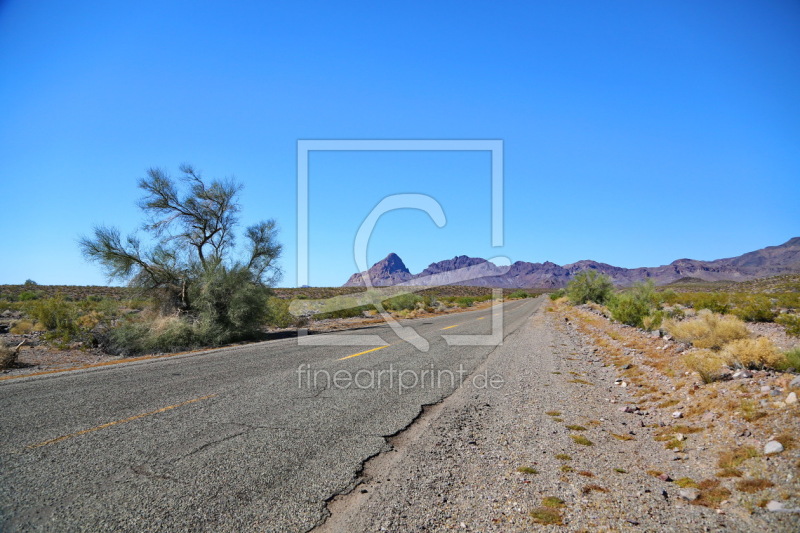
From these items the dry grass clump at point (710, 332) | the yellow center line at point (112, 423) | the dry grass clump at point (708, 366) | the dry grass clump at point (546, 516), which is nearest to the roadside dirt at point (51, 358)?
the yellow center line at point (112, 423)

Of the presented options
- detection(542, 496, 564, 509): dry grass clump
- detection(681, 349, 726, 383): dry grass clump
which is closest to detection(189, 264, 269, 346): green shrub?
detection(542, 496, 564, 509): dry grass clump

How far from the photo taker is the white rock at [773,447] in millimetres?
4277

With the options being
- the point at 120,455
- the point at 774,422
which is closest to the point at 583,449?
the point at 774,422

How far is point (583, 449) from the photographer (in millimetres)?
5184

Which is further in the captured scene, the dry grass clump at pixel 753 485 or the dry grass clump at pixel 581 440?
the dry grass clump at pixel 581 440

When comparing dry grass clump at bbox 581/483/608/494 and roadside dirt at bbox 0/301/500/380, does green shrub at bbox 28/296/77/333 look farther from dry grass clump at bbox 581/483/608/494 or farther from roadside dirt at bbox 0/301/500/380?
dry grass clump at bbox 581/483/608/494

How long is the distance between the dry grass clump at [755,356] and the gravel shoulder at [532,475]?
182 cm

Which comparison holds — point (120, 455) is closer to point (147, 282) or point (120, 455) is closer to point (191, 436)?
point (191, 436)

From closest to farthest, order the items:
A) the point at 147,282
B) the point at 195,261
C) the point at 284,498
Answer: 1. the point at 284,498
2. the point at 147,282
3. the point at 195,261

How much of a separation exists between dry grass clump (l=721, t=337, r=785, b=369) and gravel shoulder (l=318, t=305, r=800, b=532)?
1.82 m

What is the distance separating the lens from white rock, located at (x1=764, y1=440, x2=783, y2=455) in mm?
4277

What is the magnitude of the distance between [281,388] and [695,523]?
631 centimetres

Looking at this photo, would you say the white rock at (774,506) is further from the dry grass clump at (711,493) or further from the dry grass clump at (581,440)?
the dry grass clump at (581,440)

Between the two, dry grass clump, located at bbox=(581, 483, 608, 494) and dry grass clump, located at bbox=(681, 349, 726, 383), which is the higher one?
dry grass clump, located at bbox=(681, 349, 726, 383)
